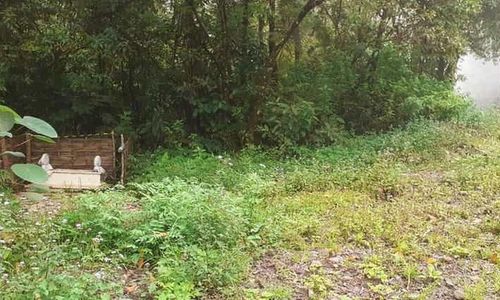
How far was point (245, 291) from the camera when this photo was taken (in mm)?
3293

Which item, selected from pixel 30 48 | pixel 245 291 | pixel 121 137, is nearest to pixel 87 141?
pixel 121 137

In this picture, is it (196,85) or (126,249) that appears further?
(196,85)

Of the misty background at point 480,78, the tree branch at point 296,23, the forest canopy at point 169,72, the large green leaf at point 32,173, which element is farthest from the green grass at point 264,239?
the misty background at point 480,78

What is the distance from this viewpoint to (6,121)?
1018mm

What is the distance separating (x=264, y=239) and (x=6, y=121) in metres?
3.23

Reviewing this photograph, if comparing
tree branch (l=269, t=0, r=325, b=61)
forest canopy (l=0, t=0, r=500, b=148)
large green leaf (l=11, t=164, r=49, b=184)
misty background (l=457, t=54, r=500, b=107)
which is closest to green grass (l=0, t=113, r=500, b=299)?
large green leaf (l=11, t=164, r=49, b=184)

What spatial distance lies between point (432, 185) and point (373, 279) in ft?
8.41

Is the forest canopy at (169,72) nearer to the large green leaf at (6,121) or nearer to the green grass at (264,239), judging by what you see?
the green grass at (264,239)

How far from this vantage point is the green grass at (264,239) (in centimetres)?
327

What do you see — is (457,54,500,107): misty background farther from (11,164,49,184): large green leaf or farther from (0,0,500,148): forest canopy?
(11,164,49,184): large green leaf

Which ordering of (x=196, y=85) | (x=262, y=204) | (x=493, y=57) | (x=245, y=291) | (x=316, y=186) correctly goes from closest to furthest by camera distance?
(x=245, y=291) < (x=262, y=204) < (x=316, y=186) < (x=196, y=85) < (x=493, y=57)

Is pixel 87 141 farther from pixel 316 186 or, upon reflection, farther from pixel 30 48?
pixel 316 186

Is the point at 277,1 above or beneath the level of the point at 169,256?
above

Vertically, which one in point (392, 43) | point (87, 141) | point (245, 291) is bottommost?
point (245, 291)
